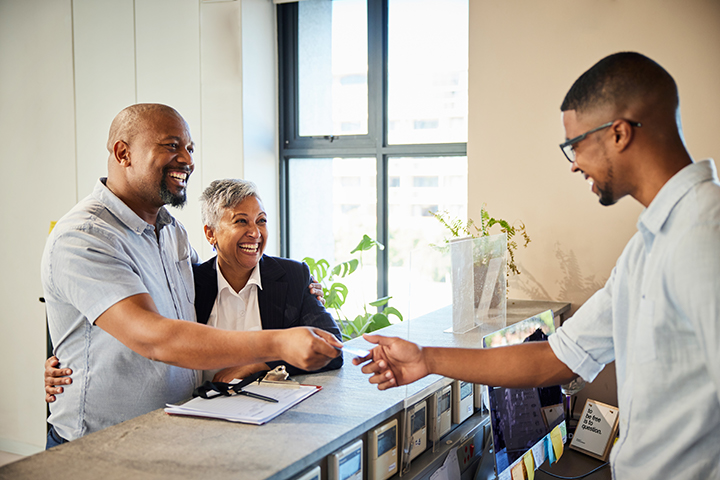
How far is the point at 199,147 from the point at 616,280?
276 centimetres

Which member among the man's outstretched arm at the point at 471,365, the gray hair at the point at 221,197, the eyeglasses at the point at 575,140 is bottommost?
the man's outstretched arm at the point at 471,365

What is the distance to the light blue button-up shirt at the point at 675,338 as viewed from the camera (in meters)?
0.96

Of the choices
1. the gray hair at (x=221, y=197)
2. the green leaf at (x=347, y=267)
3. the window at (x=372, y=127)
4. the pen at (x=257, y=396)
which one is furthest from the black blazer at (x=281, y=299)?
the window at (x=372, y=127)

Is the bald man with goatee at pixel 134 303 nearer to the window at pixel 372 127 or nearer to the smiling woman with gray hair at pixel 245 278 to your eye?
the smiling woman with gray hair at pixel 245 278

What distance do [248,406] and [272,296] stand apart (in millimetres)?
578

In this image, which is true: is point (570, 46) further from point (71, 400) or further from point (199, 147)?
point (71, 400)

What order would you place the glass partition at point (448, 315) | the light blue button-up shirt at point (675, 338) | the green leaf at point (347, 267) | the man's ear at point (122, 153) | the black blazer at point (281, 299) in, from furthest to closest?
the green leaf at point (347, 267), the black blazer at point (281, 299), the man's ear at point (122, 153), the glass partition at point (448, 315), the light blue button-up shirt at point (675, 338)

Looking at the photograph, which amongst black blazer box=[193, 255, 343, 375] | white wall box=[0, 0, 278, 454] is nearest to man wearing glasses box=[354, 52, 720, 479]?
black blazer box=[193, 255, 343, 375]

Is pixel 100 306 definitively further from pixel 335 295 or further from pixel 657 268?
pixel 335 295

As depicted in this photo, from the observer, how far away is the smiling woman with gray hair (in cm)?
186

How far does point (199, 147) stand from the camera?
3.46 meters

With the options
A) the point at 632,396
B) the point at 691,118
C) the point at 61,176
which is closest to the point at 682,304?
the point at 632,396

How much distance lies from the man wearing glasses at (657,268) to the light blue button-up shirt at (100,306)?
1068 mm

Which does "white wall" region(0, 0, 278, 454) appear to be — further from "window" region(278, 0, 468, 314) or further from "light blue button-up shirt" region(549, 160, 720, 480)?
"light blue button-up shirt" region(549, 160, 720, 480)
